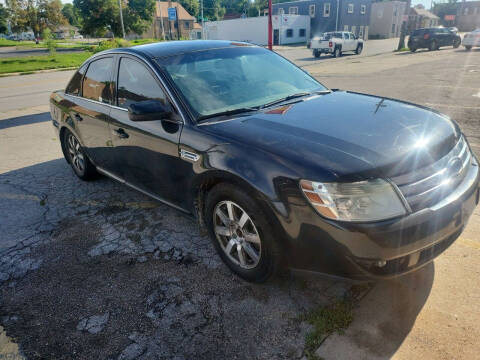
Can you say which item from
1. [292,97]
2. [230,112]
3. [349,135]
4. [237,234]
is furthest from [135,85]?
[349,135]

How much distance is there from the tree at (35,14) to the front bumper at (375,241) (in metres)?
59.2

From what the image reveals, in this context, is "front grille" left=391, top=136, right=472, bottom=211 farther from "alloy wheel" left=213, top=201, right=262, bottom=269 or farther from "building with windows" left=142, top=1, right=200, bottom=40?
"building with windows" left=142, top=1, right=200, bottom=40

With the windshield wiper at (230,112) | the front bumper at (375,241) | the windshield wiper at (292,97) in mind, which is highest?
the windshield wiper at (292,97)

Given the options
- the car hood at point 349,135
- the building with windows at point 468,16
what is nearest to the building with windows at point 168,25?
the building with windows at point 468,16

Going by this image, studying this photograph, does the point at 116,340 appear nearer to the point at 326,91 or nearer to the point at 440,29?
the point at 326,91

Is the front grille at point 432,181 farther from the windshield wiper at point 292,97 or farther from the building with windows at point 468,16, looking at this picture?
the building with windows at point 468,16

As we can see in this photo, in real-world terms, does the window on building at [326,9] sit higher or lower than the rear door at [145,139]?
higher

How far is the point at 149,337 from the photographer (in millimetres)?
2459

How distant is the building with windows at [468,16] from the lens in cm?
8219

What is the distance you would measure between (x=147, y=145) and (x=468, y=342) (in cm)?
274

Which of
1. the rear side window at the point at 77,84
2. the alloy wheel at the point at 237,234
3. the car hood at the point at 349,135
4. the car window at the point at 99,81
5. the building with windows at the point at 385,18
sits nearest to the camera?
the car hood at the point at 349,135

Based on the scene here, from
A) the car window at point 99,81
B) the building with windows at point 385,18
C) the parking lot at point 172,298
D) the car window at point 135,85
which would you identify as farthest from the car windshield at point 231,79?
the building with windows at point 385,18

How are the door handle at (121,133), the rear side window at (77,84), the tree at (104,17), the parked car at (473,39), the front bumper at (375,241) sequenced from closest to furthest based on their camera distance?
1. the front bumper at (375,241)
2. the door handle at (121,133)
3. the rear side window at (77,84)
4. the parked car at (473,39)
5. the tree at (104,17)

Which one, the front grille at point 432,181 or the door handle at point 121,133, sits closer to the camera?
the front grille at point 432,181
